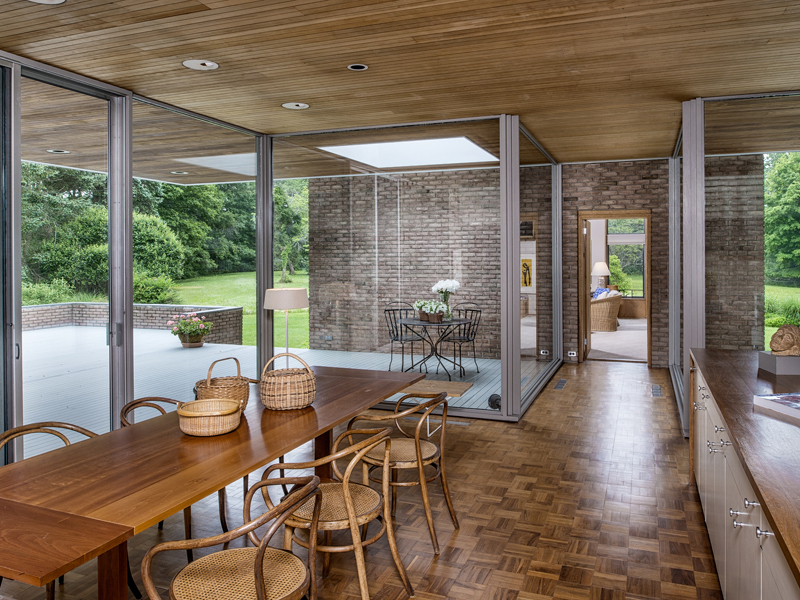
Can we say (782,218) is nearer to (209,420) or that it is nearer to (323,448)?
(323,448)

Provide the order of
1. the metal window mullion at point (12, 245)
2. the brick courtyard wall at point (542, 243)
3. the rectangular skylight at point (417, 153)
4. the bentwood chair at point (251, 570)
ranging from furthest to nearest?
the brick courtyard wall at point (542, 243), the rectangular skylight at point (417, 153), the metal window mullion at point (12, 245), the bentwood chair at point (251, 570)

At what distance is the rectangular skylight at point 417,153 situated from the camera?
5.97 meters

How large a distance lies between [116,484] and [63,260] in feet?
8.85

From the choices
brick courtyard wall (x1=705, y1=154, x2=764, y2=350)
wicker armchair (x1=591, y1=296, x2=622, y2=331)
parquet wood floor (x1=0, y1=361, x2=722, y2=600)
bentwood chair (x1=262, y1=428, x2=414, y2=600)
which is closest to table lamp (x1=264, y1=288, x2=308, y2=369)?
parquet wood floor (x1=0, y1=361, x2=722, y2=600)

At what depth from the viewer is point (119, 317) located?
4723mm

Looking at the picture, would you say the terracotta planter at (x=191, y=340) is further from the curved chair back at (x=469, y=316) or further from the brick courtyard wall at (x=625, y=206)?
the brick courtyard wall at (x=625, y=206)

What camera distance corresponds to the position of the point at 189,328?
18.0 feet

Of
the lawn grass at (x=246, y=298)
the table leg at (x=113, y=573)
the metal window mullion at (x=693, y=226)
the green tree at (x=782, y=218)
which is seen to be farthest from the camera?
the lawn grass at (x=246, y=298)

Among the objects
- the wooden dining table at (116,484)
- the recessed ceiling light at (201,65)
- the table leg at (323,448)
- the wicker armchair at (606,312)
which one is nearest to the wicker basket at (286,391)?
the wooden dining table at (116,484)

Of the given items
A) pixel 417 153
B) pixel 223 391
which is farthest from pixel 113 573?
pixel 417 153

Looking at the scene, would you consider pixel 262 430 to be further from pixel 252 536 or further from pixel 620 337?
pixel 620 337

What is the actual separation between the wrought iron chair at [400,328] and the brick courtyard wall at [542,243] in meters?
1.71

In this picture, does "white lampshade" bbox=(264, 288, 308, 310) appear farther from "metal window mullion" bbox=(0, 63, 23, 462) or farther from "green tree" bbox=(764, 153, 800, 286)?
"green tree" bbox=(764, 153, 800, 286)

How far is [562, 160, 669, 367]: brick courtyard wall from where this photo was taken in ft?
28.9
